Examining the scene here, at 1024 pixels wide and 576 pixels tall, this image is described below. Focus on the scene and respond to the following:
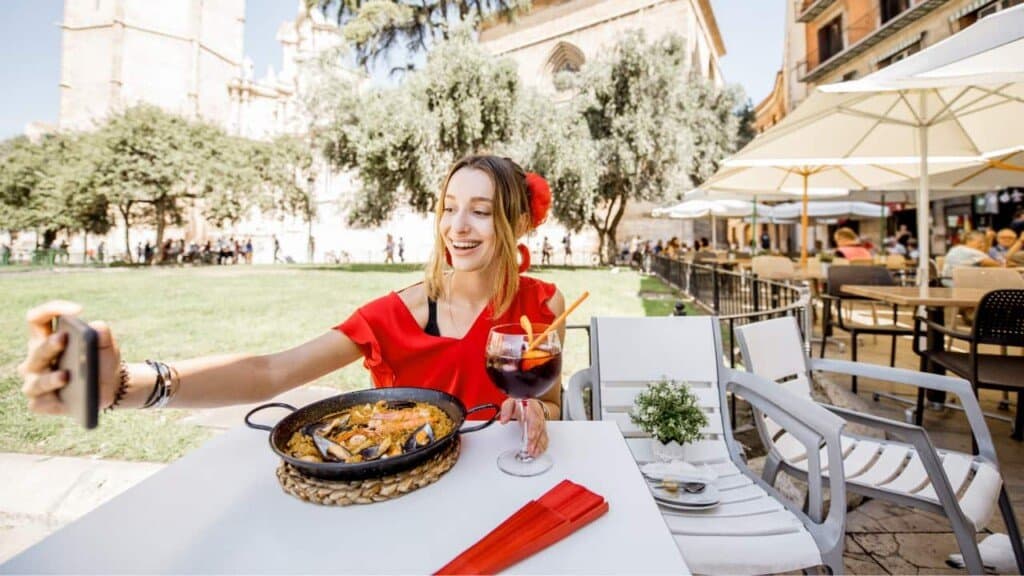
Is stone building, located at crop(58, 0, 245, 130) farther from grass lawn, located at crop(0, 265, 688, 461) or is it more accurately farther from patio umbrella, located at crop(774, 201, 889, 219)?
patio umbrella, located at crop(774, 201, 889, 219)

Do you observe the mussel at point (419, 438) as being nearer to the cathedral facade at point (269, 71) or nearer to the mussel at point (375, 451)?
the mussel at point (375, 451)

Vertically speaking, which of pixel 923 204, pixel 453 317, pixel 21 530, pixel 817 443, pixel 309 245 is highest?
pixel 309 245

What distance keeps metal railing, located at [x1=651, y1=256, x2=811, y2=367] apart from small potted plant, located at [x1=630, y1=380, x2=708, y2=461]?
879 mm

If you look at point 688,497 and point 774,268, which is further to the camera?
point 774,268

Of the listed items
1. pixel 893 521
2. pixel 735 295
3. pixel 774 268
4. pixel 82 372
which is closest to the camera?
pixel 82 372

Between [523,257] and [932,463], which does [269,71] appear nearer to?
[523,257]

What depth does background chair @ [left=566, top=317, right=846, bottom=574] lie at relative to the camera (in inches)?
57.3

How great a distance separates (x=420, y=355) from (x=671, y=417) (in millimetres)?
1099

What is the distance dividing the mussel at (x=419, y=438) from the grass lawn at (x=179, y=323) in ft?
9.52

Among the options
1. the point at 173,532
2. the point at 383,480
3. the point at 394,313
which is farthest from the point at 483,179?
the point at 173,532

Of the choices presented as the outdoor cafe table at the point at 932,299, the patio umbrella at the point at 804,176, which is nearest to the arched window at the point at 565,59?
the patio umbrella at the point at 804,176

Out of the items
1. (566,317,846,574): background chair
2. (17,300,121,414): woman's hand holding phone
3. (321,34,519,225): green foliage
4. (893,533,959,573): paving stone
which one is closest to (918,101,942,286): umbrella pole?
(893,533,959,573): paving stone

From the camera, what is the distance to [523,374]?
1202 mm

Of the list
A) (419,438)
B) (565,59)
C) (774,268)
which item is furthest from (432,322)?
(565,59)
